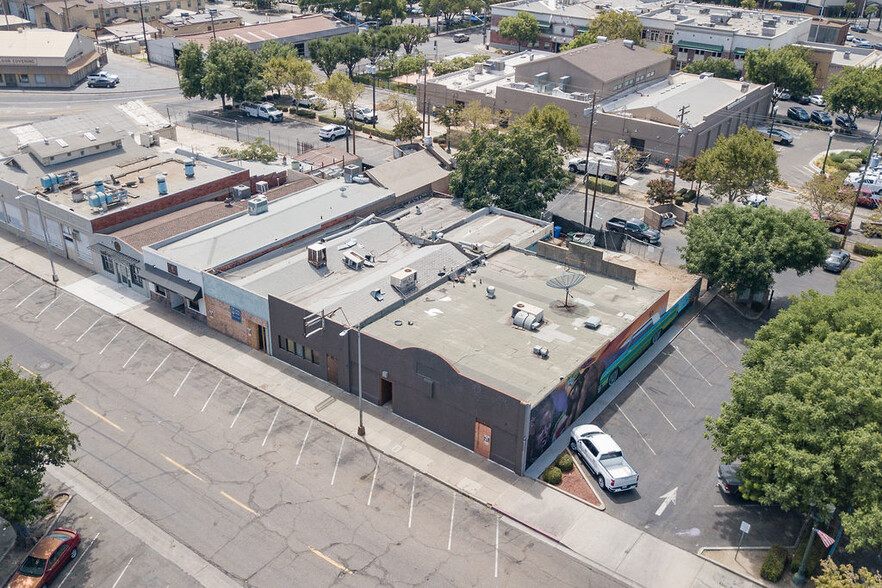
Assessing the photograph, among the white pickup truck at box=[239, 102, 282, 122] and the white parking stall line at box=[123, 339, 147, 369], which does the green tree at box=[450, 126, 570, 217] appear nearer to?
the white parking stall line at box=[123, 339, 147, 369]

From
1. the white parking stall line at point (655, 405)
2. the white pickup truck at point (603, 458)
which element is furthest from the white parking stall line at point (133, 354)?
the white parking stall line at point (655, 405)

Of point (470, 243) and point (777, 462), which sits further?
point (470, 243)

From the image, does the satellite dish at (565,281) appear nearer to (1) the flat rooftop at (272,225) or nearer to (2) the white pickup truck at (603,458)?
(2) the white pickup truck at (603,458)

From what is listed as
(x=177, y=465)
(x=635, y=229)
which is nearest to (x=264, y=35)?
(x=635, y=229)

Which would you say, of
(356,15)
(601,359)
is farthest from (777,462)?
(356,15)

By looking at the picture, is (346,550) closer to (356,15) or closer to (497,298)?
(497,298)

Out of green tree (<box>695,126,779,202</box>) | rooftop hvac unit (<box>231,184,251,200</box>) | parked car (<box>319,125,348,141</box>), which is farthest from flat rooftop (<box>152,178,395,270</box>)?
green tree (<box>695,126,779,202</box>)
